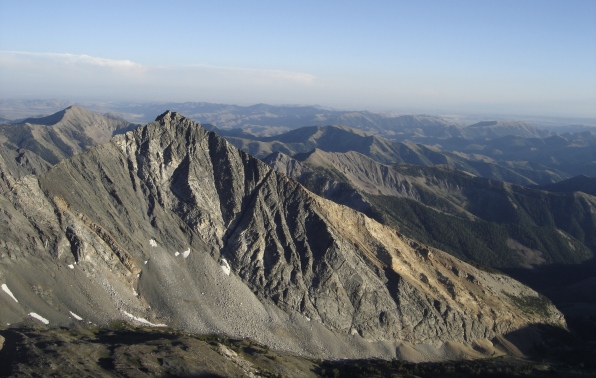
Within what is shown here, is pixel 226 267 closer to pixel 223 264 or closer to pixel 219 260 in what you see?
pixel 223 264

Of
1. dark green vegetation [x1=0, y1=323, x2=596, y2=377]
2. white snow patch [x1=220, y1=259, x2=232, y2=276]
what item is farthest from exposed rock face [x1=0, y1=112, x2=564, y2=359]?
dark green vegetation [x1=0, y1=323, x2=596, y2=377]

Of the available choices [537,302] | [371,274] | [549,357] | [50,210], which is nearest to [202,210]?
[50,210]

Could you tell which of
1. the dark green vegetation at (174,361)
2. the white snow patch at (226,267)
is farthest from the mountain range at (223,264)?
the dark green vegetation at (174,361)

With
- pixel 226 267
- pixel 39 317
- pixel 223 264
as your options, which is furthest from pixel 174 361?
pixel 223 264

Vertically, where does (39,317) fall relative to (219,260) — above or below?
below

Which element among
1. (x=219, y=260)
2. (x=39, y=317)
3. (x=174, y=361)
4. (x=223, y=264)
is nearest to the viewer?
(x=174, y=361)

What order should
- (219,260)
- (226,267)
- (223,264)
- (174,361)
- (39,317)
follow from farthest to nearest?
(219,260)
(223,264)
(226,267)
(39,317)
(174,361)

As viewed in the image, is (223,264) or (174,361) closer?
(174,361)
